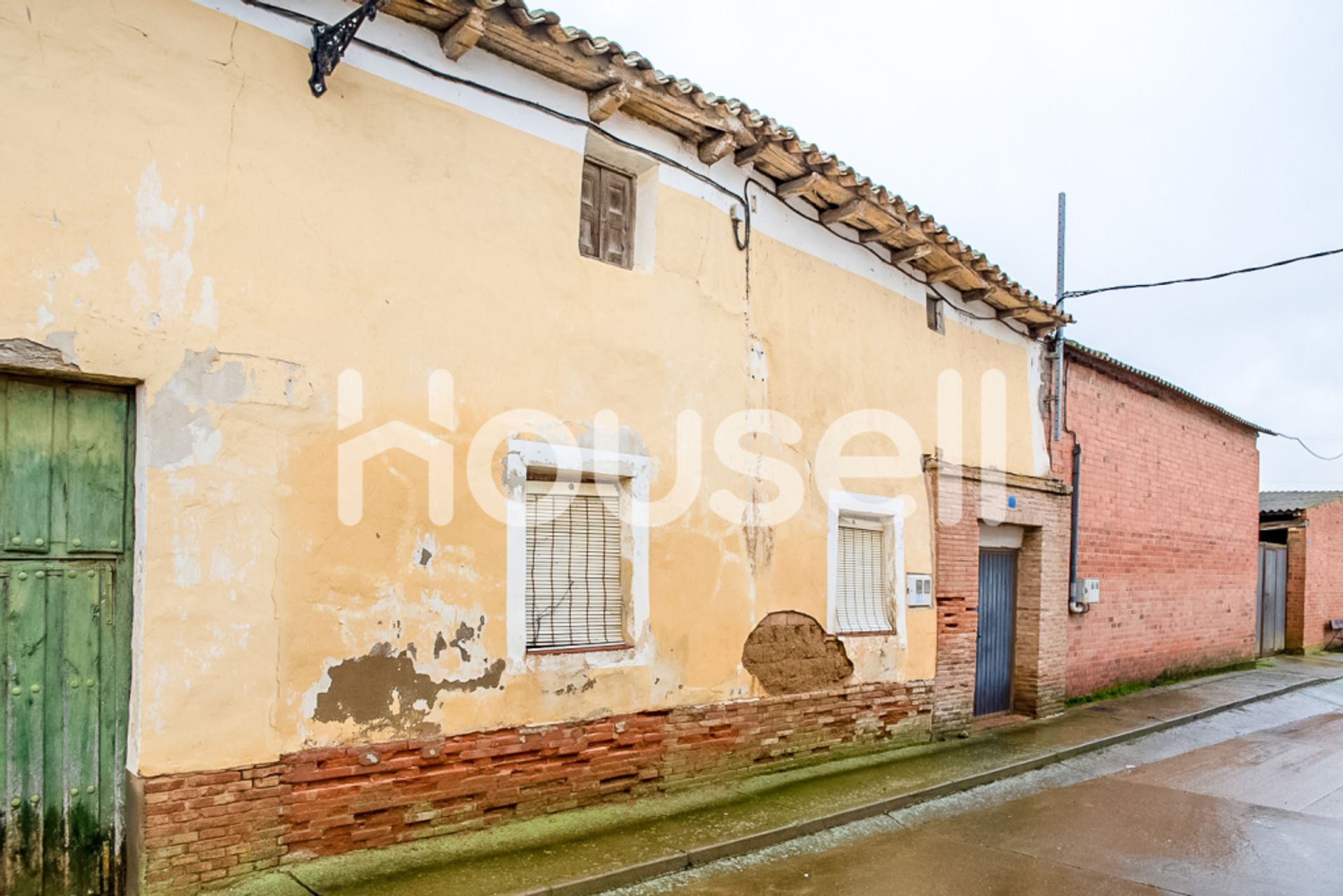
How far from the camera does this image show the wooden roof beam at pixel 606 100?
605 centimetres

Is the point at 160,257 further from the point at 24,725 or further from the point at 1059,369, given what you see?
the point at 1059,369

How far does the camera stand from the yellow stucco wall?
429 centimetres

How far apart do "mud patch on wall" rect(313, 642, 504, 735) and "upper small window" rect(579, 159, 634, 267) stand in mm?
2907

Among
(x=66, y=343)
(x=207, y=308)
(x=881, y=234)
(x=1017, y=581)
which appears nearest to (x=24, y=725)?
(x=66, y=343)

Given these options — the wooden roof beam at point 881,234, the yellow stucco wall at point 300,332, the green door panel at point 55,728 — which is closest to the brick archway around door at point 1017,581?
the wooden roof beam at point 881,234

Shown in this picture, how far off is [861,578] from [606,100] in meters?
4.69

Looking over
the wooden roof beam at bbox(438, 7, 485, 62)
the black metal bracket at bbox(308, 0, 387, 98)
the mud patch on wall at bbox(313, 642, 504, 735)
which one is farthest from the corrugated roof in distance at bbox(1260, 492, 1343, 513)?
the black metal bracket at bbox(308, 0, 387, 98)

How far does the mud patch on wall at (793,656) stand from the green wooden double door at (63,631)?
423 centimetres

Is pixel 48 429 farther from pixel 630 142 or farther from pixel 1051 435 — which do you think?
pixel 1051 435

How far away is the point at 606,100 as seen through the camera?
240 inches

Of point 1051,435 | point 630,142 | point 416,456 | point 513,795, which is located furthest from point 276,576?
point 1051,435

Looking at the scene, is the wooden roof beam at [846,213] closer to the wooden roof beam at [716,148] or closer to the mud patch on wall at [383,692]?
the wooden roof beam at [716,148]

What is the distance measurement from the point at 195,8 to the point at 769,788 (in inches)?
238

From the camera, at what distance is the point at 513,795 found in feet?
18.7
